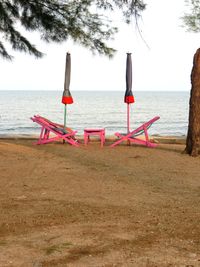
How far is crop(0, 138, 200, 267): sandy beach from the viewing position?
3287mm

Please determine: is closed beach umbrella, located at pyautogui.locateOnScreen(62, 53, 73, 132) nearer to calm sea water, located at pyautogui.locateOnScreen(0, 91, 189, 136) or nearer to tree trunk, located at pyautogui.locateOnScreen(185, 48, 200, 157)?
tree trunk, located at pyautogui.locateOnScreen(185, 48, 200, 157)

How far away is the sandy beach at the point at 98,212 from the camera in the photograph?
329 centimetres

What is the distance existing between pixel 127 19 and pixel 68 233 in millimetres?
4887

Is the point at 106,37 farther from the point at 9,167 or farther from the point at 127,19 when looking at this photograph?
the point at 9,167

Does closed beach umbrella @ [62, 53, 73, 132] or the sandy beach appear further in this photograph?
closed beach umbrella @ [62, 53, 73, 132]

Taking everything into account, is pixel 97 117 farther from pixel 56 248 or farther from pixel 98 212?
pixel 56 248

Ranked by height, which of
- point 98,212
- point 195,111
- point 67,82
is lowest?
point 98,212

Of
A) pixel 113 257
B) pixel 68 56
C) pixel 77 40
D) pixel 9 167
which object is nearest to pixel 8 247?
pixel 113 257

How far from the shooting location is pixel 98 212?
450cm

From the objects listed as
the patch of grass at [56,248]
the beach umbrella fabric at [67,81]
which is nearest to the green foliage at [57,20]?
the beach umbrella fabric at [67,81]

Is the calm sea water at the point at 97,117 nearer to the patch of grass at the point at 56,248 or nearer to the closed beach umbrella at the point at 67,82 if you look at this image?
the closed beach umbrella at the point at 67,82

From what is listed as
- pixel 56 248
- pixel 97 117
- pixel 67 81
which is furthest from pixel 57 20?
pixel 97 117

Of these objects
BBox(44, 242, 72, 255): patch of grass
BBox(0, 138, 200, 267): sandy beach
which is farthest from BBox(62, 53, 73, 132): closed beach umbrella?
BBox(44, 242, 72, 255): patch of grass

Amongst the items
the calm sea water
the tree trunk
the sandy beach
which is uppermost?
the tree trunk
